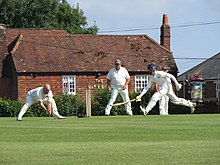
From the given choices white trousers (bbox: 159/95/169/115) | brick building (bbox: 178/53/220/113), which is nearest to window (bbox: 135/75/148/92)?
brick building (bbox: 178/53/220/113)

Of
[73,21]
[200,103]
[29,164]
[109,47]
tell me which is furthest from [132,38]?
[29,164]

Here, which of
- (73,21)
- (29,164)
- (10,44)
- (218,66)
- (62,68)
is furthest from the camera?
(73,21)

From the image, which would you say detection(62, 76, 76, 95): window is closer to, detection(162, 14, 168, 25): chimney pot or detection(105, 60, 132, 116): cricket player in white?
detection(162, 14, 168, 25): chimney pot

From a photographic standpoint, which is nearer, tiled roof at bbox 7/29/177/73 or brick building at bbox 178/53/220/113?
brick building at bbox 178/53/220/113

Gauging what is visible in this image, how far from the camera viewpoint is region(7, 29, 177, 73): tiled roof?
58412 mm

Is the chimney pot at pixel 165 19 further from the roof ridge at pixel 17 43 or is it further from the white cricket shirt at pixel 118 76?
the white cricket shirt at pixel 118 76

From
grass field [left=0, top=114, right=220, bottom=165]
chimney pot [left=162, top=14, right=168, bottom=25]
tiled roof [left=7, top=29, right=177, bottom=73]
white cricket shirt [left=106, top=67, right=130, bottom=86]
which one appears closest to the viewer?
grass field [left=0, top=114, right=220, bottom=165]

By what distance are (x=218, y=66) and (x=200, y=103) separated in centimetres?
2211

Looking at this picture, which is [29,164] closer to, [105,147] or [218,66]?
[105,147]

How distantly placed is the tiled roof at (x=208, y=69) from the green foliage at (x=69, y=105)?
27.6 m

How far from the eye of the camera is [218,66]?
75.1 meters

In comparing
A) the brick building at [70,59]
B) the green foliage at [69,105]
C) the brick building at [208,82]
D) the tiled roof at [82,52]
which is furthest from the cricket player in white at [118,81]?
the tiled roof at [82,52]

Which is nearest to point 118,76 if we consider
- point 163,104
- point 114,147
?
point 163,104

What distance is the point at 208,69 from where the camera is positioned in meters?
76.3
